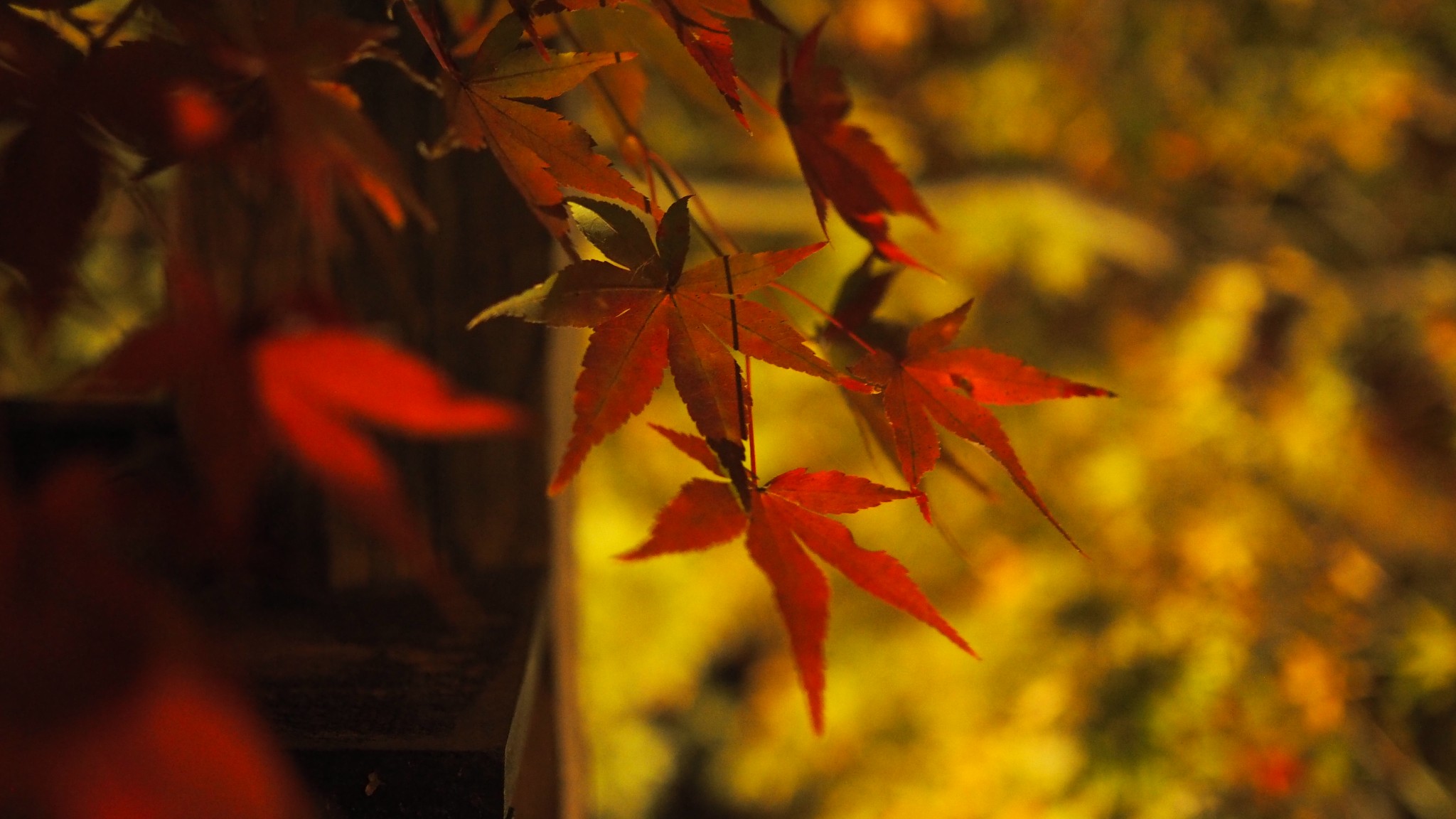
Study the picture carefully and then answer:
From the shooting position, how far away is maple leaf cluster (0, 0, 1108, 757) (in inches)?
12.7

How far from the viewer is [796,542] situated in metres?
0.36

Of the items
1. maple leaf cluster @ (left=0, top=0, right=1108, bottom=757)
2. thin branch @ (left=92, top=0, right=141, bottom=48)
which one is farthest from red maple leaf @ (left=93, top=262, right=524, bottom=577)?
thin branch @ (left=92, top=0, right=141, bottom=48)

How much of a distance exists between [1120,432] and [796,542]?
1675mm

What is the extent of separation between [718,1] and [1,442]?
0.61 metres

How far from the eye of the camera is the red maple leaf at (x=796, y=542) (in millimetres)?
353

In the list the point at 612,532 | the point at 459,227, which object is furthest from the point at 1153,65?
the point at 459,227

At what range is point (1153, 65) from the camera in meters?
2.15

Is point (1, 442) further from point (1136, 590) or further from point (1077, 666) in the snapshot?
point (1136, 590)

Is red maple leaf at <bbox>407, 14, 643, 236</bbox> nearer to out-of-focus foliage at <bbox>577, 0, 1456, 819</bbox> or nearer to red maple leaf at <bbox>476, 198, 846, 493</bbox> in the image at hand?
red maple leaf at <bbox>476, 198, 846, 493</bbox>

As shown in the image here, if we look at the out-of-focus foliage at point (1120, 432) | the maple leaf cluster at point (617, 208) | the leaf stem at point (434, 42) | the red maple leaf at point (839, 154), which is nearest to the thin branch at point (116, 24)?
the maple leaf cluster at point (617, 208)

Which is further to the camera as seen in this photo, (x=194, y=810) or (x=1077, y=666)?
(x=1077, y=666)

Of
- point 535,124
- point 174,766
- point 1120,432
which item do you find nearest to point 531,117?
point 535,124

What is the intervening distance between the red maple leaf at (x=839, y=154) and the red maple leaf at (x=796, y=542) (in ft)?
0.46

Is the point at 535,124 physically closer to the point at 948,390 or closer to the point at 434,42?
the point at 434,42
